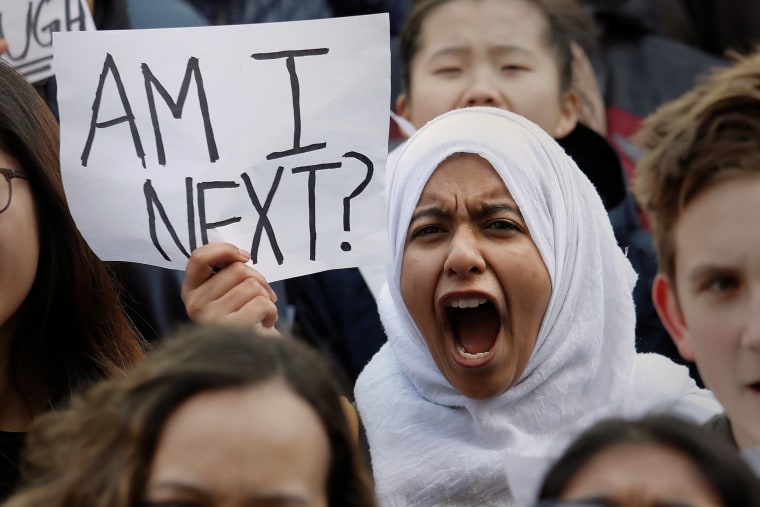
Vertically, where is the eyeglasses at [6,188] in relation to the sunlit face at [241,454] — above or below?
above

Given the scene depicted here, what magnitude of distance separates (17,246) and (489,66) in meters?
1.70

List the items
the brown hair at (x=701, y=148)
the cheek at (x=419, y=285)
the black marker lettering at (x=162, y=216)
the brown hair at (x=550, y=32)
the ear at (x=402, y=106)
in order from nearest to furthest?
1. the brown hair at (x=701, y=148)
2. the black marker lettering at (x=162, y=216)
3. the cheek at (x=419, y=285)
4. the brown hair at (x=550, y=32)
5. the ear at (x=402, y=106)

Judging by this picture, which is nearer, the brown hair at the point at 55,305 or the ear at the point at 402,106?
the brown hair at the point at 55,305

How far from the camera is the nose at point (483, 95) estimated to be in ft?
12.9

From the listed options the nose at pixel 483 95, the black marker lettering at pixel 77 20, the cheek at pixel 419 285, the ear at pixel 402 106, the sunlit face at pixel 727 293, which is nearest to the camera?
the sunlit face at pixel 727 293

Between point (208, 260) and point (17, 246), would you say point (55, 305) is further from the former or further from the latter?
point (208, 260)

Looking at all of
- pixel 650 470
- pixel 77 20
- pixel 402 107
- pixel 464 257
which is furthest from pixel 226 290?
pixel 402 107

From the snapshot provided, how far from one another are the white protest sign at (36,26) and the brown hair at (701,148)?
1.80 meters

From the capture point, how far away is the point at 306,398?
2.09 metres

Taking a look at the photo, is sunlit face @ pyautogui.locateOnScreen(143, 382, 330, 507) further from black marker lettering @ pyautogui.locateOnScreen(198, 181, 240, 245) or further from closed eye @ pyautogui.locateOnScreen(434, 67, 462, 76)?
closed eye @ pyautogui.locateOnScreen(434, 67, 462, 76)

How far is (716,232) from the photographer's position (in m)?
2.42

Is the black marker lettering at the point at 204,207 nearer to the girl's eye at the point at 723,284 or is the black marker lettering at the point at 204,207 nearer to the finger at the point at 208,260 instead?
the finger at the point at 208,260

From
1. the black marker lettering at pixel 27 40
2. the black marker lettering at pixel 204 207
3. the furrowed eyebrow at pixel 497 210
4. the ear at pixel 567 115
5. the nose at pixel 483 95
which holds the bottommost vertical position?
the furrowed eyebrow at pixel 497 210

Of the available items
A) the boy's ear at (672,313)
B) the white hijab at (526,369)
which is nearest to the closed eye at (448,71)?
the white hijab at (526,369)
